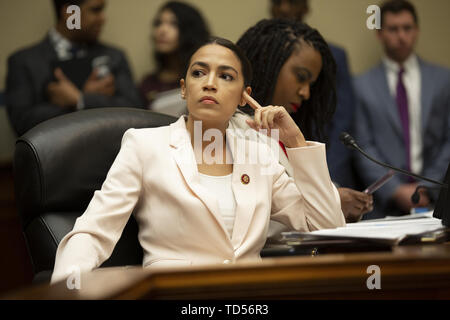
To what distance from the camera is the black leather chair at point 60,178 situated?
57.3 inches

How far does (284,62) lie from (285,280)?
96 centimetres

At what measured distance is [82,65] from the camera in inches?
112

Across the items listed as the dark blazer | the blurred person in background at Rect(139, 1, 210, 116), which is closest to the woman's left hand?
the dark blazer

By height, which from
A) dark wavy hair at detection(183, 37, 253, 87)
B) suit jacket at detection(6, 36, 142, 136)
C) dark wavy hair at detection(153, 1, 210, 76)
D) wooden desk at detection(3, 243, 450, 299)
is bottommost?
wooden desk at detection(3, 243, 450, 299)

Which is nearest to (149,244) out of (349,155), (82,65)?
(349,155)

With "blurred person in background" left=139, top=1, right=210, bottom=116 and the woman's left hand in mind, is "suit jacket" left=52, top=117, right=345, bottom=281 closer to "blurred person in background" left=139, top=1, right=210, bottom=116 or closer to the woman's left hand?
the woman's left hand

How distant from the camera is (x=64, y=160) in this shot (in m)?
1.49

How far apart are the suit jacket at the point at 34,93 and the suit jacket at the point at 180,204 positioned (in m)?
1.33

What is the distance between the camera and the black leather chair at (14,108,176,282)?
145 cm

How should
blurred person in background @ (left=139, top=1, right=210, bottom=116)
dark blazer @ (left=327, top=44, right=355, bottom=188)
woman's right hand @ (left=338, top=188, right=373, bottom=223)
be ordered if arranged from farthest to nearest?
blurred person in background @ (left=139, top=1, right=210, bottom=116) < dark blazer @ (left=327, top=44, right=355, bottom=188) < woman's right hand @ (left=338, top=188, right=373, bottom=223)

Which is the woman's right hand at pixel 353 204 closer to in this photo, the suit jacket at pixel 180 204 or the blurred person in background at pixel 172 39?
the suit jacket at pixel 180 204

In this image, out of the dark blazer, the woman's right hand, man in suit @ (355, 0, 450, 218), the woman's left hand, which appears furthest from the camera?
man in suit @ (355, 0, 450, 218)

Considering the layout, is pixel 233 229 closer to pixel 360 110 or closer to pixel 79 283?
pixel 79 283

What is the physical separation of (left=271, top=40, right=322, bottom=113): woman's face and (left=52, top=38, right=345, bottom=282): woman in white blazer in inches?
6.8
